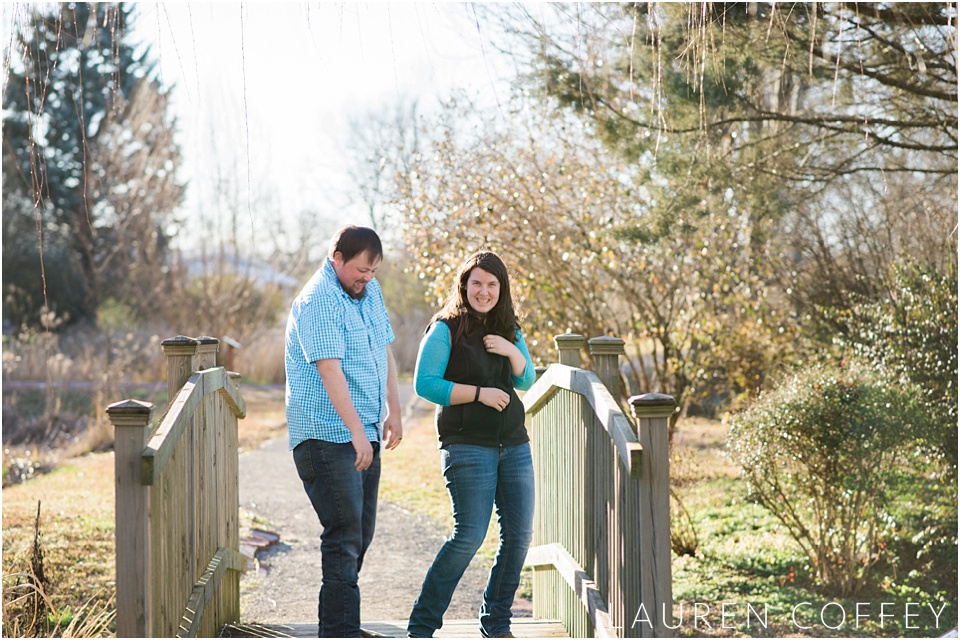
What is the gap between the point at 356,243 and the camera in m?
3.26

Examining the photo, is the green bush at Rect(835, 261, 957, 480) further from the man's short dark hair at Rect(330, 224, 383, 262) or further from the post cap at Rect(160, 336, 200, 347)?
the post cap at Rect(160, 336, 200, 347)

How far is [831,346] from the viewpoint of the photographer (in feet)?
27.2

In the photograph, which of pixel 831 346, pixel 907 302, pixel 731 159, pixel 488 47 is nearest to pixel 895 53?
pixel 731 159

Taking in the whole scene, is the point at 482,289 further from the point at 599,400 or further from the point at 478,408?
the point at 599,400

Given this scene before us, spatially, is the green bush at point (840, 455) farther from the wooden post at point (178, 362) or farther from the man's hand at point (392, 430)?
the wooden post at point (178, 362)

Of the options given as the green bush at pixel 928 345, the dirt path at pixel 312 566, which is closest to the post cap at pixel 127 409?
the dirt path at pixel 312 566

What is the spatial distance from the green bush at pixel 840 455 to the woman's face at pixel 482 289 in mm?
2871

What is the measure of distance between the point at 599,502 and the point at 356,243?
123 cm

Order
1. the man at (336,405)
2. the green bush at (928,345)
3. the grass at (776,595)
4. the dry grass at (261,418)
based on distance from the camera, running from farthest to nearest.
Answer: the dry grass at (261,418) → the green bush at (928,345) → the grass at (776,595) → the man at (336,405)

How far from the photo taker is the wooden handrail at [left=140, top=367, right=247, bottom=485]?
2504mm

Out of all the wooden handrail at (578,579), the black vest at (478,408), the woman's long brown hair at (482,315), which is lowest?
the wooden handrail at (578,579)

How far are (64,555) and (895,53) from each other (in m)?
5.90

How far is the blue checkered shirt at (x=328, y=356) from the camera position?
318 cm

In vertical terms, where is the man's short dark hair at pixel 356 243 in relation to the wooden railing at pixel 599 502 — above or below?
above
